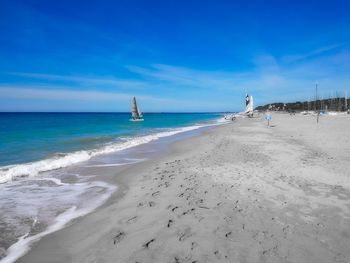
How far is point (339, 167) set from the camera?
981cm

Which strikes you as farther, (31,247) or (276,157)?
(276,157)

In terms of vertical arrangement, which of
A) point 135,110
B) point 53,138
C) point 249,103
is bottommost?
point 53,138

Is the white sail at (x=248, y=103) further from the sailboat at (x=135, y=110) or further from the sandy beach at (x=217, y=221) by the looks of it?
the sandy beach at (x=217, y=221)

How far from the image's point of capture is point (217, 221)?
5473 mm

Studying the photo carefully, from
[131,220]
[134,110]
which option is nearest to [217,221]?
[131,220]

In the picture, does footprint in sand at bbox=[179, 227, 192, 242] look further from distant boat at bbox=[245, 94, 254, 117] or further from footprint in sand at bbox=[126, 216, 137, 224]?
distant boat at bbox=[245, 94, 254, 117]

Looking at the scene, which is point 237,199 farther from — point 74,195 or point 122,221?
point 74,195

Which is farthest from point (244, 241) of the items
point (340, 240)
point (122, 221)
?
point (122, 221)

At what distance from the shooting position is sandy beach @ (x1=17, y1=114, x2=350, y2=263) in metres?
4.33

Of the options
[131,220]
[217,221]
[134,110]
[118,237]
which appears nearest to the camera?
[118,237]

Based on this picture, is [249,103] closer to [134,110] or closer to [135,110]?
[135,110]

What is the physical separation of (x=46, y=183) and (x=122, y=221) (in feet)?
16.3

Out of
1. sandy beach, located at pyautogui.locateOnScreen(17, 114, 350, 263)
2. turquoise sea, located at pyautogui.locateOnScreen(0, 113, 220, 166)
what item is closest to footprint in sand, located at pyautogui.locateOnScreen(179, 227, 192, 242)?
sandy beach, located at pyautogui.locateOnScreen(17, 114, 350, 263)

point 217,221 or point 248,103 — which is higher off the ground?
point 248,103
